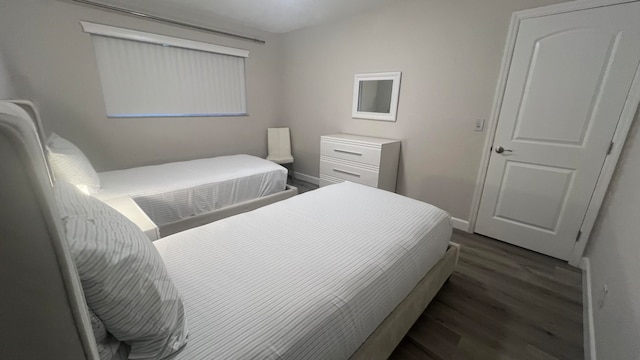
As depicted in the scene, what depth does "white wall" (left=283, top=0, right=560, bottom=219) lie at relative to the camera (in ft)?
7.50

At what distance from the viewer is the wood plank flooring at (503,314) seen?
53.4 inches

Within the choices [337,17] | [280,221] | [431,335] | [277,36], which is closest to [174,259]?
[280,221]

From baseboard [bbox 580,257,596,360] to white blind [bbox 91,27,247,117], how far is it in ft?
13.2

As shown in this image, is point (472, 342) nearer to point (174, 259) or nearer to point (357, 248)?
point (357, 248)

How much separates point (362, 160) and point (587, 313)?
2083mm

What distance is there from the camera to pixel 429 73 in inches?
103

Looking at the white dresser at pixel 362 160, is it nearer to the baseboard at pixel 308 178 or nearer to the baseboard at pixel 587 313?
the baseboard at pixel 308 178

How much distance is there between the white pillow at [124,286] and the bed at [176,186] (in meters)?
0.81

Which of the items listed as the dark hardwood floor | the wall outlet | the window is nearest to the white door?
the dark hardwood floor

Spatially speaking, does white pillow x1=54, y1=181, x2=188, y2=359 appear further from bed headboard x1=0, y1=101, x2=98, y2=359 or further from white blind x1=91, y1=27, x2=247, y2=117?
white blind x1=91, y1=27, x2=247, y2=117

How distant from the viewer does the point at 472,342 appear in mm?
1395

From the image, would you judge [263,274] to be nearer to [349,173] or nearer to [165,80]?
[349,173]

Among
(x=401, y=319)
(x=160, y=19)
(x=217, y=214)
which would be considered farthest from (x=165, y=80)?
(x=401, y=319)

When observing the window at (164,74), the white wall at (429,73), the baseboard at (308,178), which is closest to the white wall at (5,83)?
the window at (164,74)
